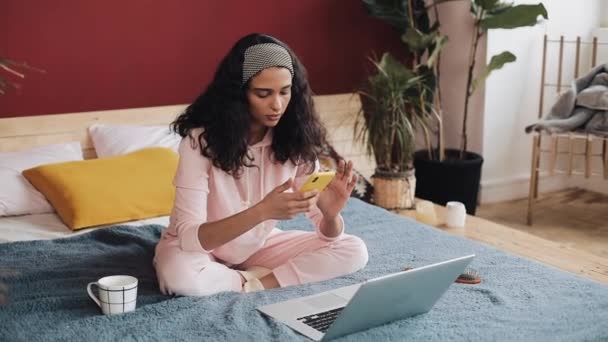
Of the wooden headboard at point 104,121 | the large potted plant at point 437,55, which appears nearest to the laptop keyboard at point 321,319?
the wooden headboard at point 104,121

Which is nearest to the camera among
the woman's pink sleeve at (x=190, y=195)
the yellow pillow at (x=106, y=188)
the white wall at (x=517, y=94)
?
the woman's pink sleeve at (x=190, y=195)

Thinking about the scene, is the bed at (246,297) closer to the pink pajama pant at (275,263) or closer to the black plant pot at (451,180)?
the pink pajama pant at (275,263)

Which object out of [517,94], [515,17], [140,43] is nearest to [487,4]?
[515,17]

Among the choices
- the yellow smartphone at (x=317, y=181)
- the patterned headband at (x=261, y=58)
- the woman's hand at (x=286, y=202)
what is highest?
the patterned headband at (x=261, y=58)

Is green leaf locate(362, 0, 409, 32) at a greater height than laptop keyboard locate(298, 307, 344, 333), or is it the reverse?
green leaf locate(362, 0, 409, 32)

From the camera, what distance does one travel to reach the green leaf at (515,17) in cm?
381

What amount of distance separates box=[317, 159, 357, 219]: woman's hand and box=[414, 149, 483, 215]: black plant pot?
5.89ft

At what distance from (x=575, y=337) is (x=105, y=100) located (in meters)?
2.40

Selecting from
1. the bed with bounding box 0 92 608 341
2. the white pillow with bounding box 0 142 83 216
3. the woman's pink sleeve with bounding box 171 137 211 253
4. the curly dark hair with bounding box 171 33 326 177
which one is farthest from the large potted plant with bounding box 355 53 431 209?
the woman's pink sleeve with bounding box 171 137 211 253

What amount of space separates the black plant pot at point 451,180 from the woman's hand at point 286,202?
2.10 metres

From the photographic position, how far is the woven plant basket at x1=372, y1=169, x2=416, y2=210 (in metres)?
3.57

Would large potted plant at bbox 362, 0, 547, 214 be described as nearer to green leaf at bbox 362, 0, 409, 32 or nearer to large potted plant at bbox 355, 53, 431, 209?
green leaf at bbox 362, 0, 409, 32

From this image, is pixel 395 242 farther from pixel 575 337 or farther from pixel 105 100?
pixel 105 100

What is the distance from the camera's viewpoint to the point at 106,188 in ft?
9.78
